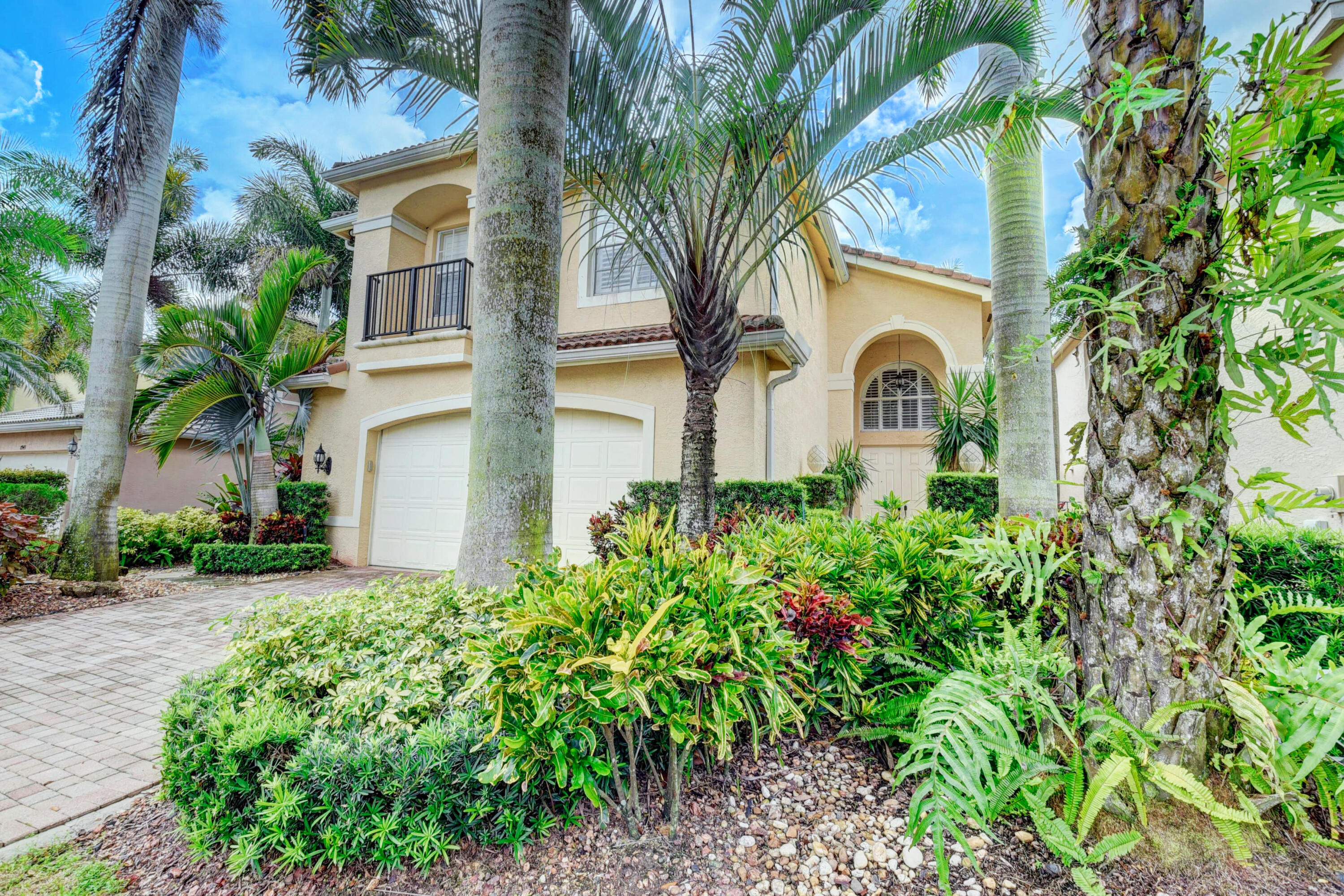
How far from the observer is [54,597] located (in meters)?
7.55

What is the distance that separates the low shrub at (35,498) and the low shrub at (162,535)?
2.49 m

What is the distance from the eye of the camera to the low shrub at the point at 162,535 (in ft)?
34.6

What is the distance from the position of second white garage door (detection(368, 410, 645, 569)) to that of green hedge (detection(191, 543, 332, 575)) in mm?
1106

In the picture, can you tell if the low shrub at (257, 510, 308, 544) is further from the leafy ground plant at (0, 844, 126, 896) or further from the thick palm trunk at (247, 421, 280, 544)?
the leafy ground plant at (0, 844, 126, 896)

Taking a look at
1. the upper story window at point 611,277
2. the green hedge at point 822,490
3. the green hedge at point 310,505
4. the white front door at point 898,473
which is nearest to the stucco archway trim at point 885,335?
the white front door at point 898,473

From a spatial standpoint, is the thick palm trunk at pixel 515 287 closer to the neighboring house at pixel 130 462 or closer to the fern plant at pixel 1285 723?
the fern plant at pixel 1285 723

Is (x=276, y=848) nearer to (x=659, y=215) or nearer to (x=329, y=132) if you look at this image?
(x=659, y=215)

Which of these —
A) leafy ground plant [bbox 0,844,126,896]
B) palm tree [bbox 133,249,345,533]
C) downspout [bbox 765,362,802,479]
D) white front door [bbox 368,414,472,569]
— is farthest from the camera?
white front door [bbox 368,414,472,569]

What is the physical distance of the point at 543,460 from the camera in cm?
358

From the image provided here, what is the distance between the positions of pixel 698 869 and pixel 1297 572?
3.74m

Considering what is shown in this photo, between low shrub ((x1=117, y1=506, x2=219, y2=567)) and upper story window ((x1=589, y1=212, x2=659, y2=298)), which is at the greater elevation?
upper story window ((x1=589, y1=212, x2=659, y2=298))

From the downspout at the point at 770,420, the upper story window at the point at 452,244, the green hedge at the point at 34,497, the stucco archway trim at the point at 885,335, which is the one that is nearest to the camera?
the downspout at the point at 770,420

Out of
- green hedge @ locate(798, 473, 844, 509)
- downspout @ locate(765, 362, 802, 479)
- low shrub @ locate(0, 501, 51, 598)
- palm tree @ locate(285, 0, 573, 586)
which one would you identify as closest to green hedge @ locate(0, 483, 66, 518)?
low shrub @ locate(0, 501, 51, 598)

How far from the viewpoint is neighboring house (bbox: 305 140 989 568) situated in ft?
27.5
